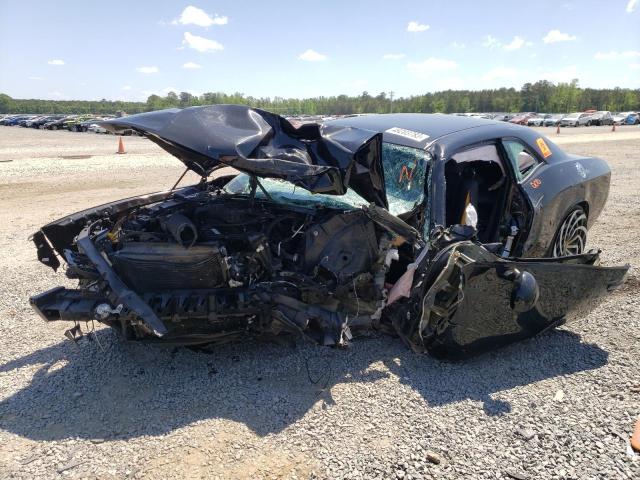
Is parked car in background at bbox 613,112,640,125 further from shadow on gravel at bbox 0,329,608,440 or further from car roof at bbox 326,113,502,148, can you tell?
shadow on gravel at bbox 0,329,608,440

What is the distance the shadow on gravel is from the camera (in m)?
2.80

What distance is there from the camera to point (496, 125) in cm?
443

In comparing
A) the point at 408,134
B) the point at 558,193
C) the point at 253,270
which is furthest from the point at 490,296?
the point at 558,193

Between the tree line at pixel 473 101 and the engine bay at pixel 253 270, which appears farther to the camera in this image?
the tree line at pixel 473 101

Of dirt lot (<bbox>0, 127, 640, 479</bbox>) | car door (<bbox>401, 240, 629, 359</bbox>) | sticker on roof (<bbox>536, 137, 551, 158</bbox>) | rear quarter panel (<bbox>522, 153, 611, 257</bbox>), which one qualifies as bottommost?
dirt lot (<bbox>0, 127, 640, 479</bbox>)

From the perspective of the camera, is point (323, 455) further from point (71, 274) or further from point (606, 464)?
point (71, 274)

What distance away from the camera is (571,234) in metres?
4.64

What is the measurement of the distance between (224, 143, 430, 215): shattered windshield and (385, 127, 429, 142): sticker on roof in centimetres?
13

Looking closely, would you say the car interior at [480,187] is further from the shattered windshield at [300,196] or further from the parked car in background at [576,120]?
the parked car in background at [576,120]

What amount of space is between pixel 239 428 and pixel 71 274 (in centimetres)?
158

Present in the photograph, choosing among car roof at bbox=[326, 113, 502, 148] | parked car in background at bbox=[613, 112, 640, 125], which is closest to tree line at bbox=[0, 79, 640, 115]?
parked car in background at bbox=[613, 112, 640, 125]

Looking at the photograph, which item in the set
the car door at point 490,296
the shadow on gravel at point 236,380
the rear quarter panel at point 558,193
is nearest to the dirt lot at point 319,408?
the shadow on gravel at point 236,380

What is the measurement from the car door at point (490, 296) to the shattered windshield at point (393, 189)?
0.61 m

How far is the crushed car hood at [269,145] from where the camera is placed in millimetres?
3006
